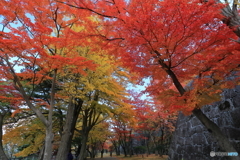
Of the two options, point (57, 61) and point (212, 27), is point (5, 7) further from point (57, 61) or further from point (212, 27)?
point (212, 27)

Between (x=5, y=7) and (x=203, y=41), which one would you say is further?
(x=5, y=7)

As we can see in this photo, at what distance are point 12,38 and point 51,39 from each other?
125cm

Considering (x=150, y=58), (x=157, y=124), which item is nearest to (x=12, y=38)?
(x=150, y=58)

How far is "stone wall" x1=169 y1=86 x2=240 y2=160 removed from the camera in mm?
6352

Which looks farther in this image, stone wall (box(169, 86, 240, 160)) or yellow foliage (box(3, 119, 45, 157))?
yellow foliage (box(3, 119, 45, 157))

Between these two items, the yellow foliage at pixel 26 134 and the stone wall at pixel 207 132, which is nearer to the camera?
the stone wall at pixel 207 132

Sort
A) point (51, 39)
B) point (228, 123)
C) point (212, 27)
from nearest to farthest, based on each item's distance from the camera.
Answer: point (212, 27)
point (51, 39)
point (228, 123)

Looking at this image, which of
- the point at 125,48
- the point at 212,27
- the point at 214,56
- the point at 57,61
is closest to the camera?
the point at 212,27

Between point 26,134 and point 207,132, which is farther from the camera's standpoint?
point 26,134

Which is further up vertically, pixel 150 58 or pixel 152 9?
pixel 152 9

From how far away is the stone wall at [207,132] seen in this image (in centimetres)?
635

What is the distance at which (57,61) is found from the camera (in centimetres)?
616

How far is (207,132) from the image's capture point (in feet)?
25.1

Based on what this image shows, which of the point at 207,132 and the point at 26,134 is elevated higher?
the point at 26,134
